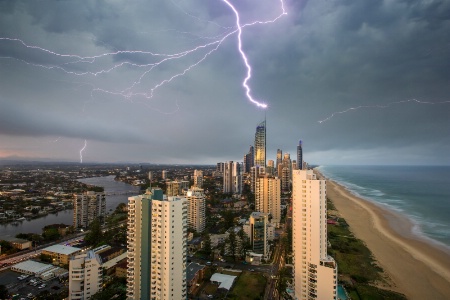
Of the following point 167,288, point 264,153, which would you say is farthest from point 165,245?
point 264,153

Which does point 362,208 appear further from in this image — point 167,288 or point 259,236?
point 167,288

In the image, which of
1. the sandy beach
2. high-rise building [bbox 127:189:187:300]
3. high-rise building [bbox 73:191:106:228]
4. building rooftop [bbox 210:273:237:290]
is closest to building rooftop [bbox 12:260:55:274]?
high-rise building [bbox 127:189:187:300]

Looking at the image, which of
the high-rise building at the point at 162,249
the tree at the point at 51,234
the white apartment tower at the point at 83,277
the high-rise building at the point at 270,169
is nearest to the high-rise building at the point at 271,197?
the high-rise building at the point at 270,169

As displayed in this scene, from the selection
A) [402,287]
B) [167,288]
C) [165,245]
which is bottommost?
[402,287]

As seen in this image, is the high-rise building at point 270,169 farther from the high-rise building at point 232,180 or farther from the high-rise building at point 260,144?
the high-rise building at point 232,180

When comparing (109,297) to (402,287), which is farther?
(402,287)

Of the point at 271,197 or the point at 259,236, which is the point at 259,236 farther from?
the point at 271,197

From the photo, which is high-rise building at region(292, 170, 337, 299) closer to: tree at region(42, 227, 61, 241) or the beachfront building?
the beachfront building
